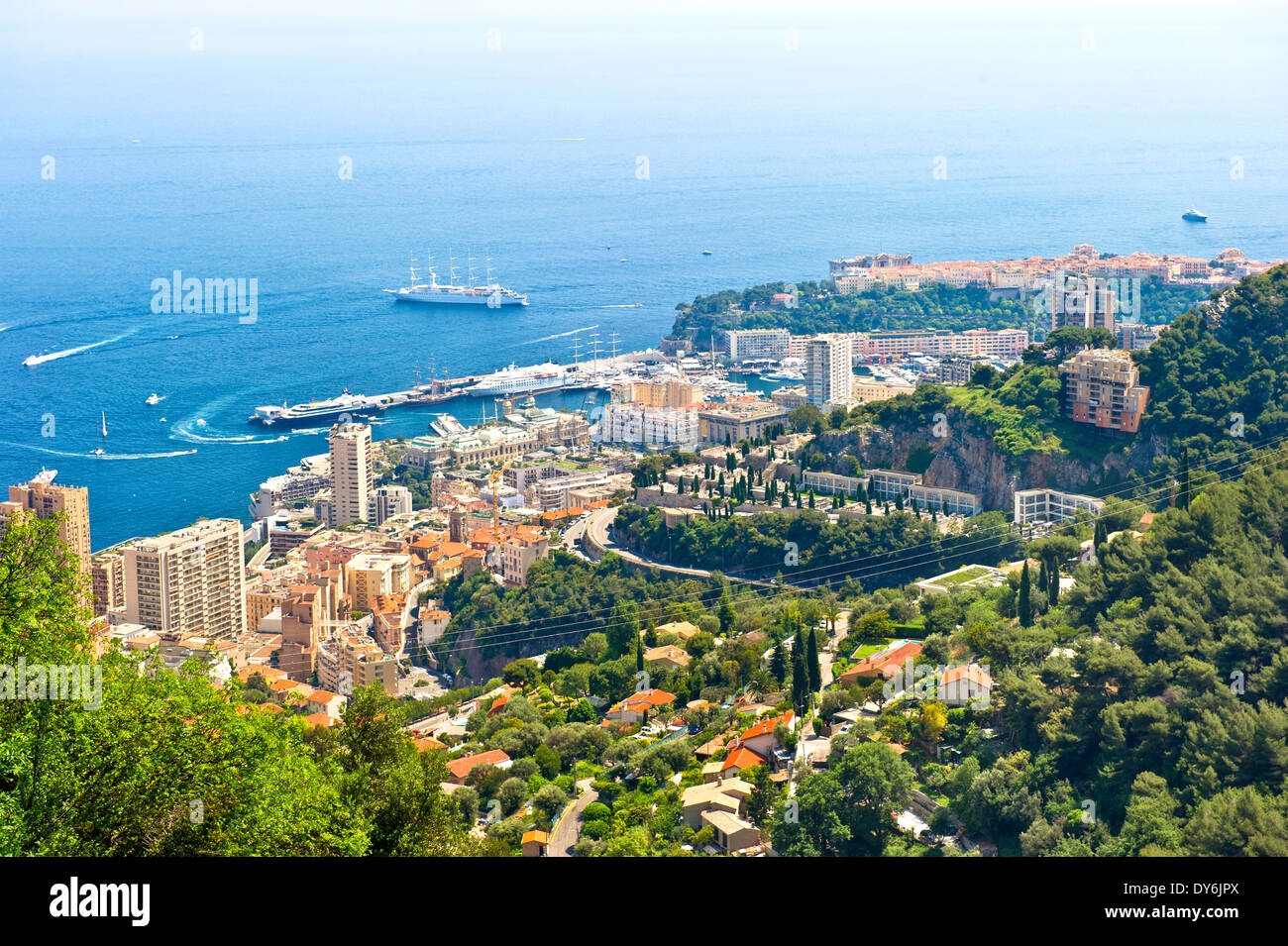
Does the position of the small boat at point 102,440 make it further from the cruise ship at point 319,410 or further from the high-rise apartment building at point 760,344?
the high-rise apartment building at point 760,344

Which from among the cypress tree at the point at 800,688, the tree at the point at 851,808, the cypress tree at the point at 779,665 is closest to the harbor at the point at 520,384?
the cypress tree at the point at 779,665

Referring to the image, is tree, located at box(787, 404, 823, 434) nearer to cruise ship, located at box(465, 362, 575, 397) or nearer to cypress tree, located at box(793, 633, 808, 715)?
cruise ship, located at box(465, 362, 575, 397)

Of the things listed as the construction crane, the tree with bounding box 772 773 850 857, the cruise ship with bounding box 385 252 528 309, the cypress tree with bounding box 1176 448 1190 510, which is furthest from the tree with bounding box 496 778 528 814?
the cruise ship with bounding box 385 252 528 309

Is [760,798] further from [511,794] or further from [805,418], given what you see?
[805,418]

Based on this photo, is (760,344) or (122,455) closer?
(122,455)

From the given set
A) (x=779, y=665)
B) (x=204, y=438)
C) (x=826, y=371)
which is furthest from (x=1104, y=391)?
(x=204, y=438)
